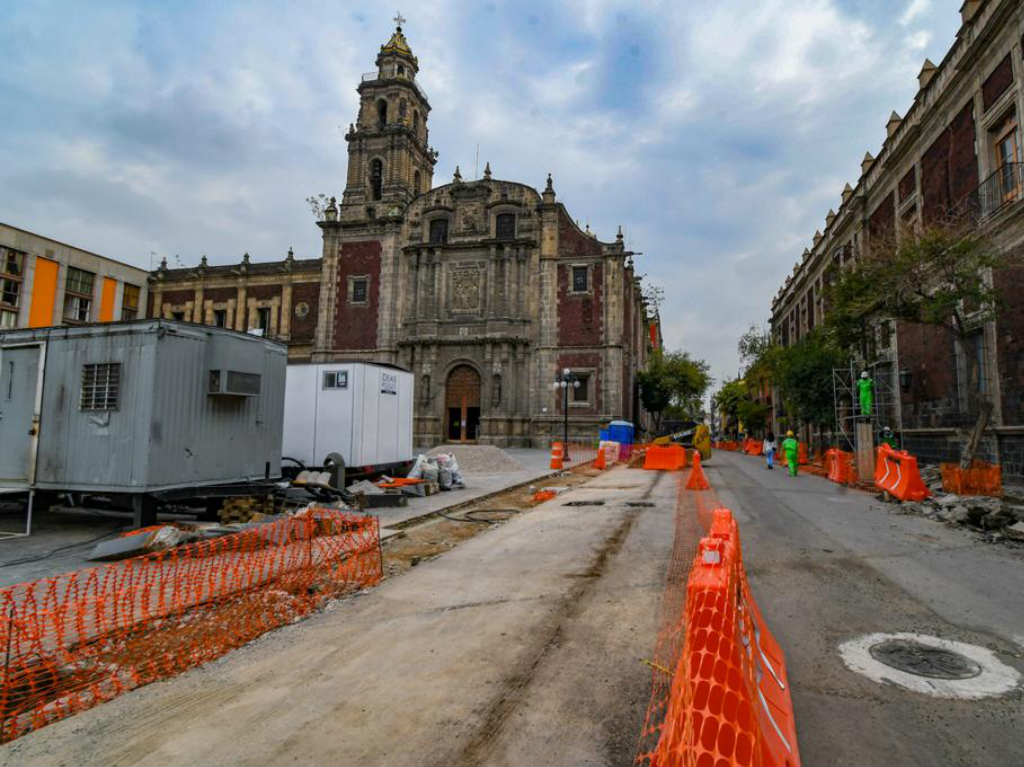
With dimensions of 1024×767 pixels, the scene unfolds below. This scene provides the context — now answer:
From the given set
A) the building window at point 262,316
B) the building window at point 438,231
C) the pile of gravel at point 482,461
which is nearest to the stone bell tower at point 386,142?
the building window at point 438,231

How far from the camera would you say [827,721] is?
3.00m

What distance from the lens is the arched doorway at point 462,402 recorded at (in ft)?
123

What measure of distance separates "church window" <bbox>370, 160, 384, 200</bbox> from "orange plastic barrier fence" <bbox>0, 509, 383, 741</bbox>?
39.6 m

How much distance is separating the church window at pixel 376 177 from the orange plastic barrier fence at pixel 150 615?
3959cm

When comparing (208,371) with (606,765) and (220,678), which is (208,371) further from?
(606,765)

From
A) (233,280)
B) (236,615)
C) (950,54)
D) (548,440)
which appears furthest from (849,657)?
(233,280)

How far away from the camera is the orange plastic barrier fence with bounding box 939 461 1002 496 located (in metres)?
13.0

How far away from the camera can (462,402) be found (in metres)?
37.6

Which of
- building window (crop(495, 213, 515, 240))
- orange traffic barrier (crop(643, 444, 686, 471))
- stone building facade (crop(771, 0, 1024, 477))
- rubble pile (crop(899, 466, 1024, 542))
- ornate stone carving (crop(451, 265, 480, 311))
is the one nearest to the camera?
rubble pile (crop(899, 466, 1024, 542))

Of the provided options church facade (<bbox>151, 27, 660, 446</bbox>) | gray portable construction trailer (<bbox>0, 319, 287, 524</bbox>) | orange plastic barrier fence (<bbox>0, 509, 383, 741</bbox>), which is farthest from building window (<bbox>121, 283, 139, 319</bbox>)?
orange plastic barrier fence (<bbox>0, 509, 383, 741</bbox>)

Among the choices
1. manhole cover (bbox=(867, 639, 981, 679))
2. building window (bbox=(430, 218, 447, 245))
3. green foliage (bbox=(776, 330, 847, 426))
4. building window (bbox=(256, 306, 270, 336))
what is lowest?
manhole cover (bbox=(867, 639, 981, 679))

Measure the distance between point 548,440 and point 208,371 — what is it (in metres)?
28.2

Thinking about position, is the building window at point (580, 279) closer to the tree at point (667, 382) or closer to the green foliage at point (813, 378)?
the tree at point (667, 382)

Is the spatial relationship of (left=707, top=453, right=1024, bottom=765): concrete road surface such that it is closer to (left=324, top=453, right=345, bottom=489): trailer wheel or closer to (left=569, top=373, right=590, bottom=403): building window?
(left=324, top=453, right=345, bottom=489): trailer wheel
